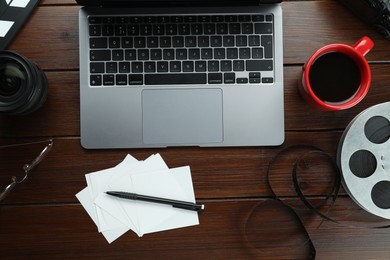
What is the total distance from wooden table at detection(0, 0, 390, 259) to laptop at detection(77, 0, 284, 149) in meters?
0.03

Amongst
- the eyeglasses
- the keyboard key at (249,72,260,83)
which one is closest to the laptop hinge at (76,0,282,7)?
the keyboard key at (249,72,260,83)

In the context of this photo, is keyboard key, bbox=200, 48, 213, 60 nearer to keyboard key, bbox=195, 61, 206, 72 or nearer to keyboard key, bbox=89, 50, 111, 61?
keyboard key, bbox=195, 61, 206, 72

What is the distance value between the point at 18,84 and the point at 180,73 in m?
0.24

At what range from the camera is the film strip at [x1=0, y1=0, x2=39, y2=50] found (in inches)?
27.4

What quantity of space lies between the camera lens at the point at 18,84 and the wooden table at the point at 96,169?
0.06 metres

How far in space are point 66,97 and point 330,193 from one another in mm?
454

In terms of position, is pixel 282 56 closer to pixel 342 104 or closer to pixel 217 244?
pixel 342 104

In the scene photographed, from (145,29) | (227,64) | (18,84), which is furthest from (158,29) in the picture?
(18,84)

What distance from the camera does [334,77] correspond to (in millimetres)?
648

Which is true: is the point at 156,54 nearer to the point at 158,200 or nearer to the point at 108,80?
the point at 108,80

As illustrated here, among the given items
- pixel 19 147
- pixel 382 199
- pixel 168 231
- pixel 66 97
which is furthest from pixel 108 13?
pixel 382 199

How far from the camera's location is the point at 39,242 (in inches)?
27.1

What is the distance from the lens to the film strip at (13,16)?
695 mm

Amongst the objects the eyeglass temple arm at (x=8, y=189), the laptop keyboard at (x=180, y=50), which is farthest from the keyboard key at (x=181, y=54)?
the eyeglass temple arm at (x=8, y=189)
